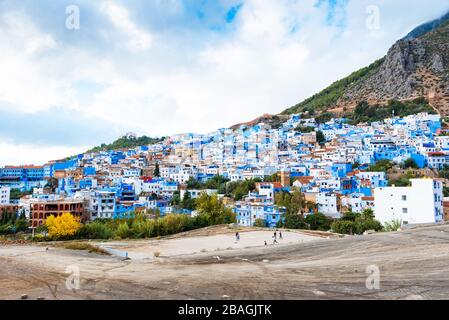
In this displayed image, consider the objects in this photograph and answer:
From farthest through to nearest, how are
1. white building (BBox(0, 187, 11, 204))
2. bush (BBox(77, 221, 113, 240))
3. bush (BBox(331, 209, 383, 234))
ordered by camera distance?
white building (BBox(0, 187, 11, 204)) → bush (BBox(77, 221, 113, 240)) → bush (BBox(331, 209, 383, 234))

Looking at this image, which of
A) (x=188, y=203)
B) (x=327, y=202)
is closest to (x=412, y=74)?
(x=327, y=202)

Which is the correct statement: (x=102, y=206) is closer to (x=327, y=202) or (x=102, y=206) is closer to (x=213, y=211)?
(x=213, y=211)

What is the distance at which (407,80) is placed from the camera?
9419cm

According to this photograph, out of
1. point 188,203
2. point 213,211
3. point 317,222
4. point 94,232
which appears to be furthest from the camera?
point 188,203

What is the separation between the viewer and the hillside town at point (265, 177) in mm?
38219

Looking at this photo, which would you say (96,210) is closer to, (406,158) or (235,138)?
(406,158)

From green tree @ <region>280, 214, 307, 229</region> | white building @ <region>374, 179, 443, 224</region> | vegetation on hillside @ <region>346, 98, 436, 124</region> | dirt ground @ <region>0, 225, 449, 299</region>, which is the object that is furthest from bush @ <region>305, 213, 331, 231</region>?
vegetation on hillside @ <region>346, 98, 436, 124</region>

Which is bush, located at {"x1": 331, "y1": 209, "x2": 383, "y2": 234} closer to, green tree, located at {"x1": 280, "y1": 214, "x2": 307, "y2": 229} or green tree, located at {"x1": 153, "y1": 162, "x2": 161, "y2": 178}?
green tree, located at {"x1": 280, "y1": 214, "x2": 307, "y2": 229}

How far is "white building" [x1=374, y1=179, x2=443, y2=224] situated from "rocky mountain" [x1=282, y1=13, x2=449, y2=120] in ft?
212

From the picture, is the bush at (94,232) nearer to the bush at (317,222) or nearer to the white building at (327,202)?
the bush at (317,222)

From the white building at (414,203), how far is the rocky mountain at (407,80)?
64.5m

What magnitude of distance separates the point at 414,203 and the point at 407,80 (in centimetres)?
7823

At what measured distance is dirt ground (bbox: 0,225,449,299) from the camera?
7.50 meters
